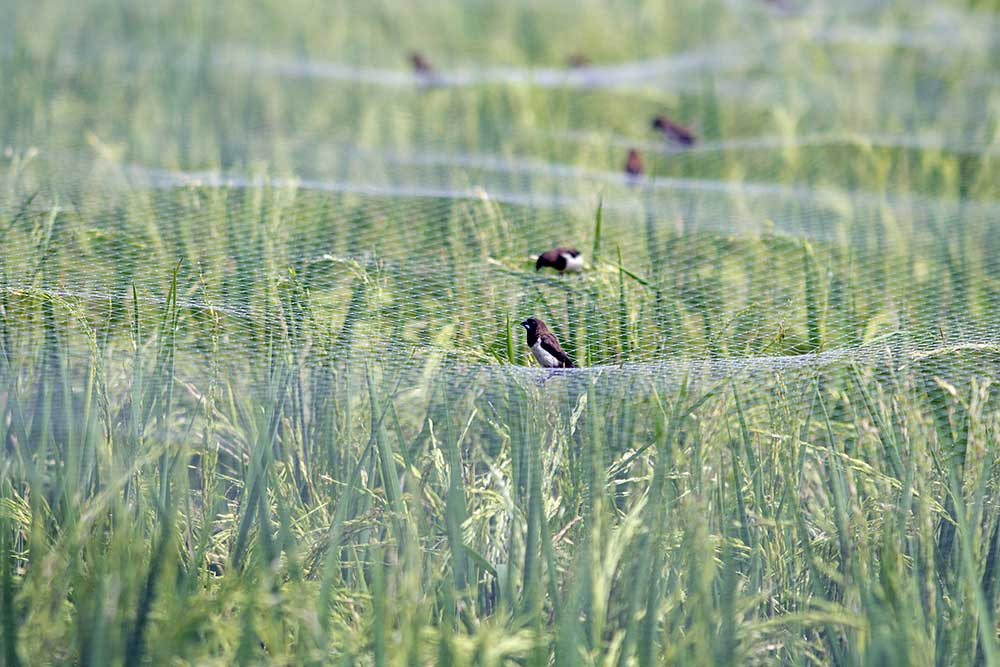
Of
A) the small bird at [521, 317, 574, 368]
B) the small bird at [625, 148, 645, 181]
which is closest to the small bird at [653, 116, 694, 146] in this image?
the small bird at [625, 148, 645, 181]

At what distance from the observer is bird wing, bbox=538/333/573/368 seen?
2250 mm

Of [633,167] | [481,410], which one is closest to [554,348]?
[481,410]

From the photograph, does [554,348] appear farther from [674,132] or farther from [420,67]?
[420,67]

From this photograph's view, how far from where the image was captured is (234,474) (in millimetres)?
2016

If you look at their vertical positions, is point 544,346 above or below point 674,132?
below

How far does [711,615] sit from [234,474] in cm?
87

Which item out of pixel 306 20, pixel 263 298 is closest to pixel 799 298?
pixel 263 298

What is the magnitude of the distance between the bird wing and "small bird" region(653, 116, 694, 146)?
6.25ft

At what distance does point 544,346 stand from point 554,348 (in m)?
0.02

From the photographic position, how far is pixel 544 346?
2.28 meters

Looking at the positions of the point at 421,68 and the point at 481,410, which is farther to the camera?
the point at 421,68

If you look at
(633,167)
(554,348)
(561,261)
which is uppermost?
(633,167)

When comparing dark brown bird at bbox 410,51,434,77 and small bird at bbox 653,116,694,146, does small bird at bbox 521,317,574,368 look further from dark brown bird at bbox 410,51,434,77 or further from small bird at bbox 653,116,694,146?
dark brown bird at bbox 410,51,434,77

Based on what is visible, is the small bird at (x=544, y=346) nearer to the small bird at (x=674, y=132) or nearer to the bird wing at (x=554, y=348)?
the bird wing at (x=554, y=348)
